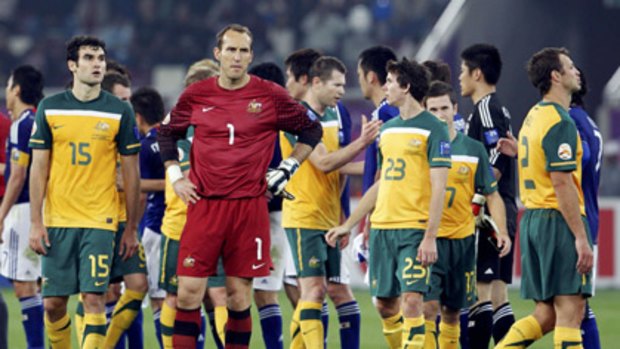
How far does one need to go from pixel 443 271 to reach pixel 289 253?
149 centimetres

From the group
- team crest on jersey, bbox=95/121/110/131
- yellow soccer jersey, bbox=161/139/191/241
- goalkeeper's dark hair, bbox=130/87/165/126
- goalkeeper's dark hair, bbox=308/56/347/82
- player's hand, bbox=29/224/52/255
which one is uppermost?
goalkeeper's dark hair, bbox=308/56/347/82

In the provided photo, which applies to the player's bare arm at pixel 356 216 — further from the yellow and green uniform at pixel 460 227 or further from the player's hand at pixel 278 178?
the player's hand at pixel 278 178

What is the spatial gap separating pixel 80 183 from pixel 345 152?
1678 millimetres

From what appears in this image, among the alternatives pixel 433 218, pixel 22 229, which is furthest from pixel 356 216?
pixel 22 229

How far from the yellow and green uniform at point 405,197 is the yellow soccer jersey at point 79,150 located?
1603 mm

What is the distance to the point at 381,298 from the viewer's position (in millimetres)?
8781

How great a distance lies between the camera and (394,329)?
9.20 meters

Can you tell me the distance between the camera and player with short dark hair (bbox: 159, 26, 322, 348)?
8195 mm

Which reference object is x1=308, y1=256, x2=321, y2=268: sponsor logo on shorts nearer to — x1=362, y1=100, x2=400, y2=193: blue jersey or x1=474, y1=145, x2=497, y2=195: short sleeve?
x1=362, y1=100, x2=400, y2=193: blue jersey

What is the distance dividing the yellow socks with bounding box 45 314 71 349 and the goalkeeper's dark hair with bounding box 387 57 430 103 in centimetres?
257

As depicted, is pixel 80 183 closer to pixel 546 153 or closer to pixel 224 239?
pixel 224 239

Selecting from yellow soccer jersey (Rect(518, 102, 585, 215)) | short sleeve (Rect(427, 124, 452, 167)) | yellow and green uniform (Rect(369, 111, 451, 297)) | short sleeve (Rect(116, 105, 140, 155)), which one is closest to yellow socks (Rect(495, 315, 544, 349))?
yellow and green uniform (Rect(369, 111, 451, 297))

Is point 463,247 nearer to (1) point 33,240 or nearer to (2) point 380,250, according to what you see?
(2) point 380,250

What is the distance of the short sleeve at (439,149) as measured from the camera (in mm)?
8328
